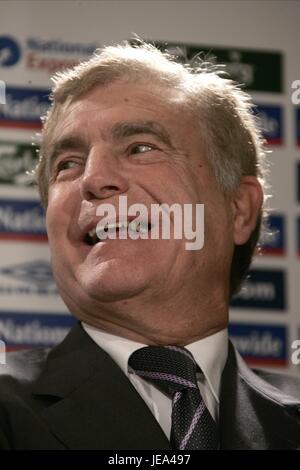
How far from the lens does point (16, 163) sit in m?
1.85

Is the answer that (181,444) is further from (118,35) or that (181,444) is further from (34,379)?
(118,35)

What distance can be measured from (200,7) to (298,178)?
1.44ft

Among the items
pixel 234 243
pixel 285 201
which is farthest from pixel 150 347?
pixel 285 201

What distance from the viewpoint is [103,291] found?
54.2 inches

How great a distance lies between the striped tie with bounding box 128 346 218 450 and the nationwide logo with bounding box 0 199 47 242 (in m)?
0.54

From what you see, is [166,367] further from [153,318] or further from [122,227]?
[122,227]

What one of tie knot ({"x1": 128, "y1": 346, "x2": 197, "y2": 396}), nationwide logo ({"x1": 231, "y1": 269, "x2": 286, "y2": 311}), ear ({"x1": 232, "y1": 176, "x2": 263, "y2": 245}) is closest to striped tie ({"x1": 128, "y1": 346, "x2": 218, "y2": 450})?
tie knot ({"x1": 128, "y1": 346, "x2": 197, "y2": 396})

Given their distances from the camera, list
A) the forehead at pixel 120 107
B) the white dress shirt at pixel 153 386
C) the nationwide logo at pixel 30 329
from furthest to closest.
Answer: the nationwide logo at pixel 30 329
the forehead at pixel 120 107
the white dress shirt at pixel 153 386

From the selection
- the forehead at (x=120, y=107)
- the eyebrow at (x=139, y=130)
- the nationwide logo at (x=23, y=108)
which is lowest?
the eyebrow at (x=139, y=130)

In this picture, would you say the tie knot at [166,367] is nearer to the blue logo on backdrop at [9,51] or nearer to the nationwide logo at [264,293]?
the nationwide logo at [264,293]

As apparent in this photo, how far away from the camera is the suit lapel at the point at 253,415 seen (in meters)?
1.34

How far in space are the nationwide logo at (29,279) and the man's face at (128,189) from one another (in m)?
0.33

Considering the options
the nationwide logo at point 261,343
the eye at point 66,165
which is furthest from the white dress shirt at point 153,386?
the nationwide logo at point 261,343

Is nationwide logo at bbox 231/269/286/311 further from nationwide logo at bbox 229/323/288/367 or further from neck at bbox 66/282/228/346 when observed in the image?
neck at bbox 66/282/228/346
